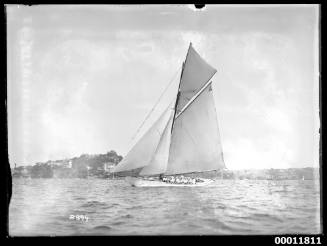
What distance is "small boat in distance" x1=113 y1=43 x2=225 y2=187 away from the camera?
13.8 ft

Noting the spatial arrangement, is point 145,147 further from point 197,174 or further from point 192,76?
point 192,76

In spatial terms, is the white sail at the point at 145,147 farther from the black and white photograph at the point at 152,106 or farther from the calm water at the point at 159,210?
the calm water at the point at 159,210

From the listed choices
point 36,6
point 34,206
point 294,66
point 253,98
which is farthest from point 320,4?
point 34,206

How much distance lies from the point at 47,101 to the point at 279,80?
6.55ft

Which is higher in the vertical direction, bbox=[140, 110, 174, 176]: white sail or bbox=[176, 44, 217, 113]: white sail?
bbox=[176, 44, 217, 113]: white sail

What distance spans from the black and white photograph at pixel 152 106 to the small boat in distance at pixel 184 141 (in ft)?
0.39

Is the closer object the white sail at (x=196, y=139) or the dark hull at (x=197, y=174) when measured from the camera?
the dark hull at (x=197, y=174)

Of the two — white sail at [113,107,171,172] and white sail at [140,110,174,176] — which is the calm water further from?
white sail at [140,110,174,176]

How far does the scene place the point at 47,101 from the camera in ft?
13.2

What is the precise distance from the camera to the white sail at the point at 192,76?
406cm

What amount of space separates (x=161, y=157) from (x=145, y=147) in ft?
1.58

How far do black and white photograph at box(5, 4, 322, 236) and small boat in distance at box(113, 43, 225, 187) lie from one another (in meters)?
0.12
